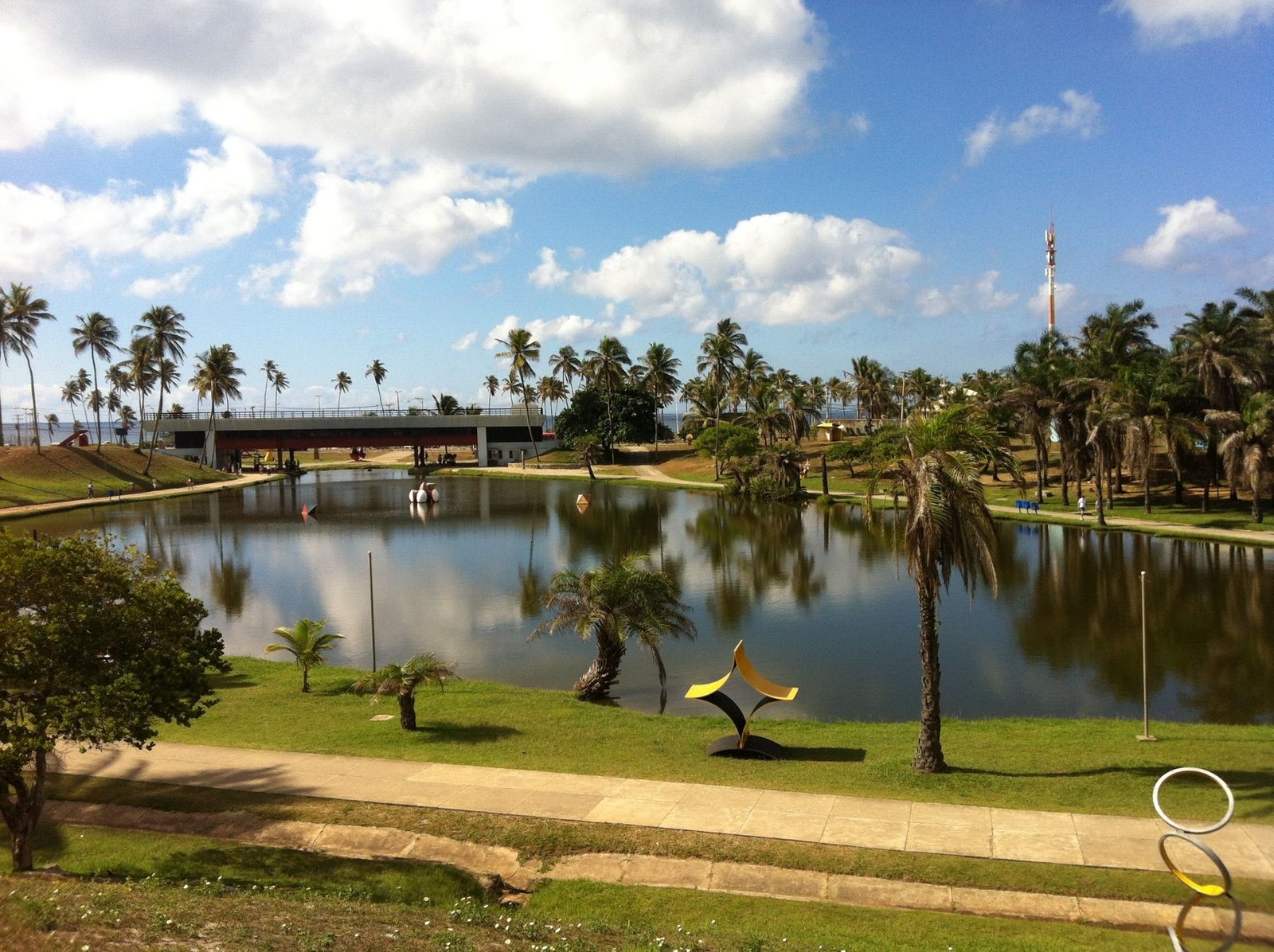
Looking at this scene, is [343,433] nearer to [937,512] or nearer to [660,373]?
[660,373]

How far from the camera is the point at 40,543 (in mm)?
13633

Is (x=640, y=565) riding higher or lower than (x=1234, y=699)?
higher

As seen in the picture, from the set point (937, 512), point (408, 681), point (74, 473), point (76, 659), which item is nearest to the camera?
point (76, 659)

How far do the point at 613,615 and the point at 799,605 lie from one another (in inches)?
472

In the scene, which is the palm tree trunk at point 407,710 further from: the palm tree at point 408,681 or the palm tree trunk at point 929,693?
the palm tree trunk at point 929,693

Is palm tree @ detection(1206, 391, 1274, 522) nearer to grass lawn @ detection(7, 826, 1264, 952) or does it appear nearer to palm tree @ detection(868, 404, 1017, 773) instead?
palm tree @ detection(868, 404, 1017, 773)

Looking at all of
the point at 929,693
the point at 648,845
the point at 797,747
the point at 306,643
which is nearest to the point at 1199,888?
the point at 929,693

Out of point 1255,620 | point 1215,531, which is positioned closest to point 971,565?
point 1255,620

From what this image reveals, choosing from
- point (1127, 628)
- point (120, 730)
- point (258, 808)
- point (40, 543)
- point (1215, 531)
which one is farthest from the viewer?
point (1215, 531)

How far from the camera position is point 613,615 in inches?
978

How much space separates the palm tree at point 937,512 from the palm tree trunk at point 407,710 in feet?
34.3

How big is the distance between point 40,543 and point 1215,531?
5331cm

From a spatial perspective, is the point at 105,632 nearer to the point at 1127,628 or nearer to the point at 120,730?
the point at 120,730

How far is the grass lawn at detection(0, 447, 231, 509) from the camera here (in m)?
78.8
